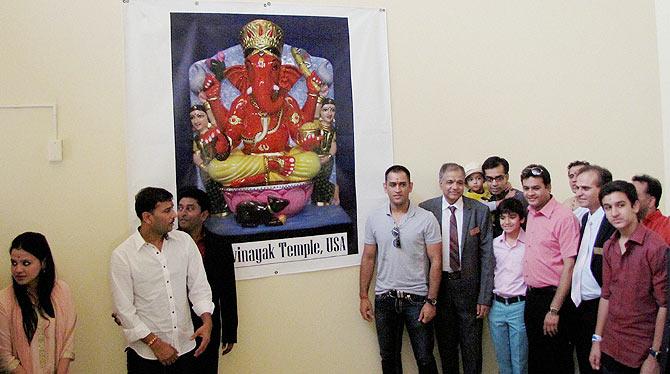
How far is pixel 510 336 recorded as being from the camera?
133 inches

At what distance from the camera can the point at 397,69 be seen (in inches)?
147

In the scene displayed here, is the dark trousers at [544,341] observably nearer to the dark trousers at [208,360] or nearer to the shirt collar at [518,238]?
the shirt collar at [518,238]

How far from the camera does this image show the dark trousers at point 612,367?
2551 mm

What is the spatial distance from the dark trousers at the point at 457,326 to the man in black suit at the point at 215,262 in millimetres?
1287

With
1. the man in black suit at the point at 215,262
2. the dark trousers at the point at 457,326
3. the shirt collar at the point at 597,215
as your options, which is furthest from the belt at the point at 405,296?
the shirt collar at the point at 597,215

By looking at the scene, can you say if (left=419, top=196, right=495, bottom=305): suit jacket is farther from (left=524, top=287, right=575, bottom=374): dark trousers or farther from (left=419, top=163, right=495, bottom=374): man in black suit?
(left=524, top=287, right=575, bottom=374): dark trousers

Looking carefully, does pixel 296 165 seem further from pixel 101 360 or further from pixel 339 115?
pixel 101 360

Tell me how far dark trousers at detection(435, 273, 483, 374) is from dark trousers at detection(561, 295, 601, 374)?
1.75 ft

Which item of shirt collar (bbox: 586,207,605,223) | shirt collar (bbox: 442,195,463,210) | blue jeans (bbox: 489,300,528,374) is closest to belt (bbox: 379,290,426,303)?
blue jeans (bbox: 489,300,528,374)

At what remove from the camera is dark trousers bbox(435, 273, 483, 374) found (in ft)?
11.2

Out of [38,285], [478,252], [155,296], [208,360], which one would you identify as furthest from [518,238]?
[38,285]

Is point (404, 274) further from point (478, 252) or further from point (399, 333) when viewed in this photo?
point (478, 252)

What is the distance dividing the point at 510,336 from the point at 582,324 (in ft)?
1.43

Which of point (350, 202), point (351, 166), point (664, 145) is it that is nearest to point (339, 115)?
point (351, 166)
